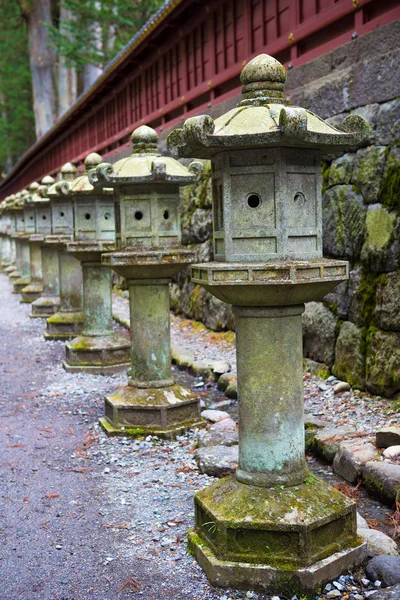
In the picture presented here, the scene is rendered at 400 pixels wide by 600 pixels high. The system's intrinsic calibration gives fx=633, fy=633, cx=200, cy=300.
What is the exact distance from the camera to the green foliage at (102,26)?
67.9 feet

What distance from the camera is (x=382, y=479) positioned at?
4.41 meters

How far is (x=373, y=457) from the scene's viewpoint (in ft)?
15.5

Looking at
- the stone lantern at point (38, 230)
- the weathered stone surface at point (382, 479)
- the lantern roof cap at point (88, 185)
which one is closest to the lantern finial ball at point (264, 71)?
the weathered stone surface at point (382, 479)

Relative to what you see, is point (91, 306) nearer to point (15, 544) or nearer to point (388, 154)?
point (388, 154)

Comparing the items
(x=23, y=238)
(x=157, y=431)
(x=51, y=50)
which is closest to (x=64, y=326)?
(x=157, y=431)

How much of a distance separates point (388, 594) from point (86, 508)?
2319mm

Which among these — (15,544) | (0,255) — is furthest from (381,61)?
(0,255)

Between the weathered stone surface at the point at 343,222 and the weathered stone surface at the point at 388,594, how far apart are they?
4.05m

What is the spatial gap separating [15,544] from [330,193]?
16.4 ft

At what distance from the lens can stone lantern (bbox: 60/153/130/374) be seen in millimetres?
8977

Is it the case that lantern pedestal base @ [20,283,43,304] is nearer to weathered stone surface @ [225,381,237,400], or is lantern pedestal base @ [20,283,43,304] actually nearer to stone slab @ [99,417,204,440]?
weathered stone surface @ [225,381,237,400]

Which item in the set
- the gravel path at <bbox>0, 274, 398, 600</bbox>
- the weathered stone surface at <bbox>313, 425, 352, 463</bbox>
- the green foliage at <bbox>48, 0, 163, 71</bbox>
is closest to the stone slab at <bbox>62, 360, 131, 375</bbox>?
the gravel path at <bbox>0, 274, 398, 600</bbox>

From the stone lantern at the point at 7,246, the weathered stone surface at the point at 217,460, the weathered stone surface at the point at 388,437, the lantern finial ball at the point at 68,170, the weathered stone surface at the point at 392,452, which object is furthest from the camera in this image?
the stone lantern at the point at 7,246

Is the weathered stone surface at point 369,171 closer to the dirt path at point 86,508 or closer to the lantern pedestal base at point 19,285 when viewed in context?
the dirt path at point 86,508
